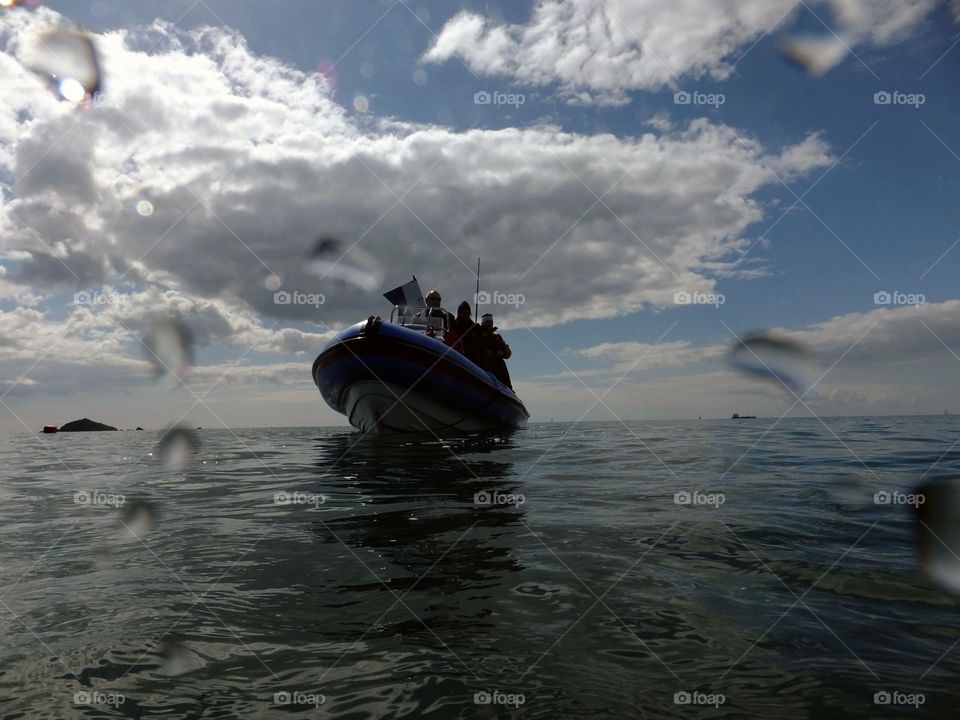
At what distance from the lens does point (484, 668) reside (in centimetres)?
206

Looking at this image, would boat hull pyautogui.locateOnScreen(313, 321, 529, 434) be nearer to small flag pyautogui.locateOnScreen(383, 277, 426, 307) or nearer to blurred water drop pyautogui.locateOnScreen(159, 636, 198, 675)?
small flag pyautogui.locateOnScreen(383, 277, 426, 307)

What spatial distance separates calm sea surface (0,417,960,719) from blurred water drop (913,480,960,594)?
0.13 m

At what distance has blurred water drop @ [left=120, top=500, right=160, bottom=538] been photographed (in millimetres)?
4363

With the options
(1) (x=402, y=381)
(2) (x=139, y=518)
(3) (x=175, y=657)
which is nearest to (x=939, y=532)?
(3) (x=175, y=657)

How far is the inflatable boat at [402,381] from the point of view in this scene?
13570 millimetres

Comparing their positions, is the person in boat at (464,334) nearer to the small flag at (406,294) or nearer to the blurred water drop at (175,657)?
the small flag at (406,294)

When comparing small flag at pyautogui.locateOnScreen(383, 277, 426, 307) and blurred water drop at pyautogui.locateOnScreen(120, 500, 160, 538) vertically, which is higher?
small flag at pyautogui.locateOnScreen(383, 277, 426, 307)

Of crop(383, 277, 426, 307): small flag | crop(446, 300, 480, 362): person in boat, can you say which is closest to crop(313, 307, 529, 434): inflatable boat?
crop(446, 300, 480, 362): person in boat

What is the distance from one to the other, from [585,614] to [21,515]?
557cm

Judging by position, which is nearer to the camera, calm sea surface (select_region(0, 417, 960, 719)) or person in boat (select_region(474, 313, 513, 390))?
calm sea surface (select_region(0, 417, 960, 719))

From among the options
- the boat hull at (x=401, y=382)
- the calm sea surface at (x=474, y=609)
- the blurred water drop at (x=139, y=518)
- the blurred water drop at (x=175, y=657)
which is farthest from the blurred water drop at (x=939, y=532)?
the boat hull at (x=401, y=382)

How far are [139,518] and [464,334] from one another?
13.3 meters

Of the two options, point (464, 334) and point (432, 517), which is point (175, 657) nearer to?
point (432, 517)

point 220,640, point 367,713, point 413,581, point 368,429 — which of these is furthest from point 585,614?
point 368,429
